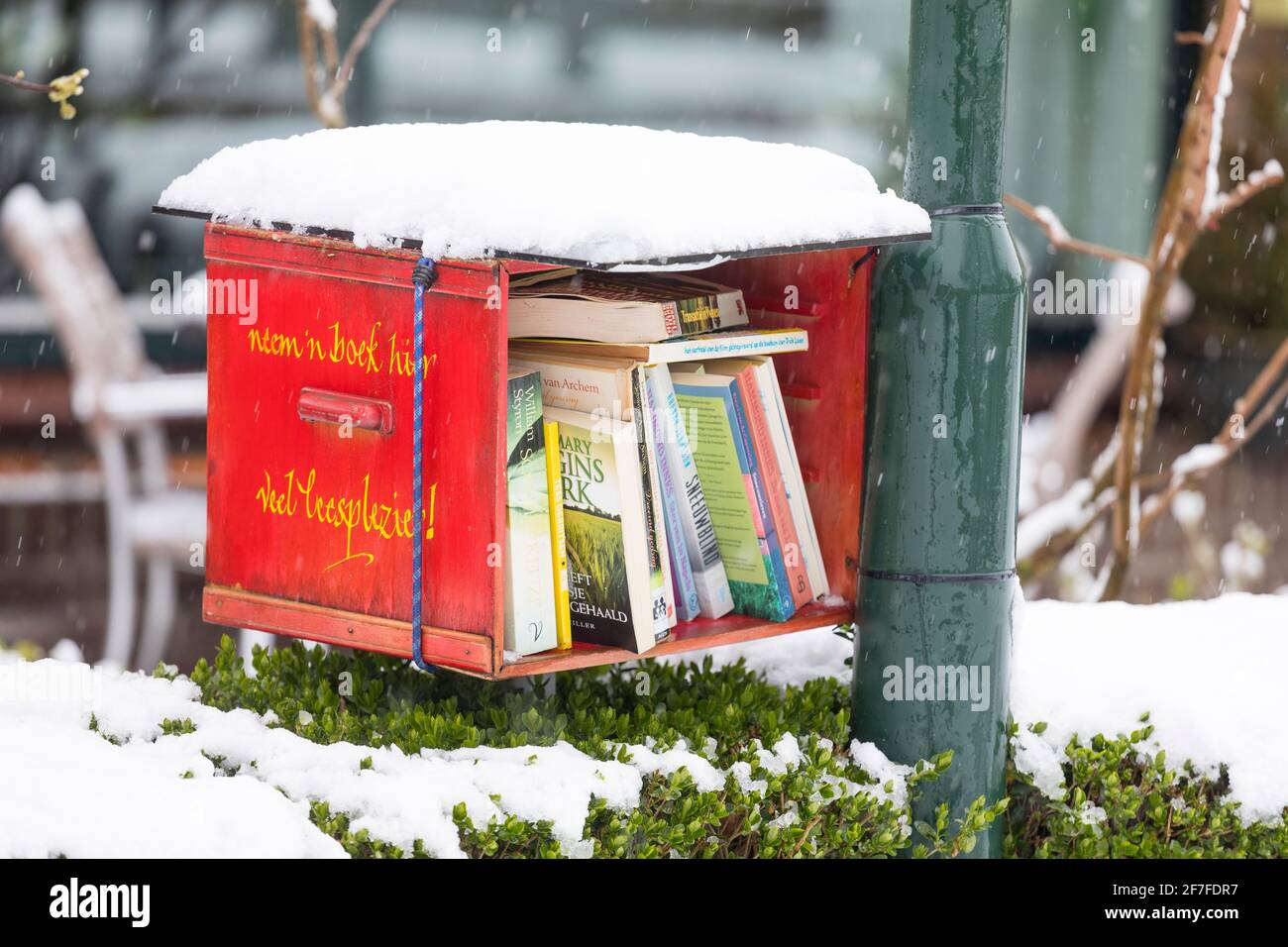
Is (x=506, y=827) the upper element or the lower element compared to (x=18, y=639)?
upper

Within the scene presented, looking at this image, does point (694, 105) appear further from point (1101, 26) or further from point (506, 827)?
point (506, 827)

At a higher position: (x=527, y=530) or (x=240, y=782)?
(x=527, y=530)

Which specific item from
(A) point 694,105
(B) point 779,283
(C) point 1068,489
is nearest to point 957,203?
(B) point 779,283

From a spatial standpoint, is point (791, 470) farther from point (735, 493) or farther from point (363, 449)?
point (363, 449)

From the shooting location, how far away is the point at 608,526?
269cm

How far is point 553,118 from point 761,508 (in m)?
3.45

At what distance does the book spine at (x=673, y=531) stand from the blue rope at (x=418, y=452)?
40 cm

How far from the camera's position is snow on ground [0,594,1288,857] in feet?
7.41

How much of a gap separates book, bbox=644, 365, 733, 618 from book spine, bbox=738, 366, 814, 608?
0.37 feet

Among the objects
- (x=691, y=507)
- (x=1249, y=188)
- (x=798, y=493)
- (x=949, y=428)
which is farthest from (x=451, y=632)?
(x=1249, y=188)

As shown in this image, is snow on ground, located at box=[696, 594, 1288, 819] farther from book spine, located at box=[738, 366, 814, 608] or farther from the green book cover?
the green book cover

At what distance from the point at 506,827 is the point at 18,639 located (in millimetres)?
3981

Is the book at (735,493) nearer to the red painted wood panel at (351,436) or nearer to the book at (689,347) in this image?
the book at (689,347)
